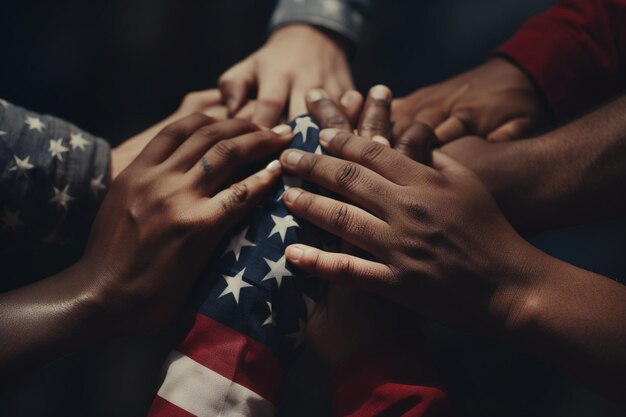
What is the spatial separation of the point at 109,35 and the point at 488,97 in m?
0.82

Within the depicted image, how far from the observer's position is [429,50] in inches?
45.9

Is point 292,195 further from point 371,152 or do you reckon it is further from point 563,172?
point 563,172

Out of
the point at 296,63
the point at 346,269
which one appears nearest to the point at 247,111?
the point at 296,63

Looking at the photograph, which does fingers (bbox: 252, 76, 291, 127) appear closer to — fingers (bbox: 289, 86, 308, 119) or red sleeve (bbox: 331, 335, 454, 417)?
fingers (bbox: 289, 86, 308, 119)

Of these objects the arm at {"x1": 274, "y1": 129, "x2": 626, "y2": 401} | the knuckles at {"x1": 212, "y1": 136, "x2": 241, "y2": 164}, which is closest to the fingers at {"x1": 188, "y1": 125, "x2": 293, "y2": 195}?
the knuckles at {"x1": 212, "y1": 136, "x2": 241, "y2": 164}

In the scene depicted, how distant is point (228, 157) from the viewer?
0.66 metres

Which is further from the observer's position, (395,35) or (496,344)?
(395,35)

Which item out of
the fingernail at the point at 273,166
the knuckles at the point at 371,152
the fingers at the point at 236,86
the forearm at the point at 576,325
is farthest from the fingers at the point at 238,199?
the forearm at the point at 576,325

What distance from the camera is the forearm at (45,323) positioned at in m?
0.60

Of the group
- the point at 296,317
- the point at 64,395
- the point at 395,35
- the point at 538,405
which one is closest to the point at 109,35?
the point at 395,35

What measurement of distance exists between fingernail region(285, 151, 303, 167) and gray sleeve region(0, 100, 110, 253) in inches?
10.0

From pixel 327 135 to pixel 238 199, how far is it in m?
0.14

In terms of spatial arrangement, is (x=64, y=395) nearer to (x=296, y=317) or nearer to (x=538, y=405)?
(x=296, y=317)

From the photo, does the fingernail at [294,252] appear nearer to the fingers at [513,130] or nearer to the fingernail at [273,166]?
the fingernail at [273,166]
